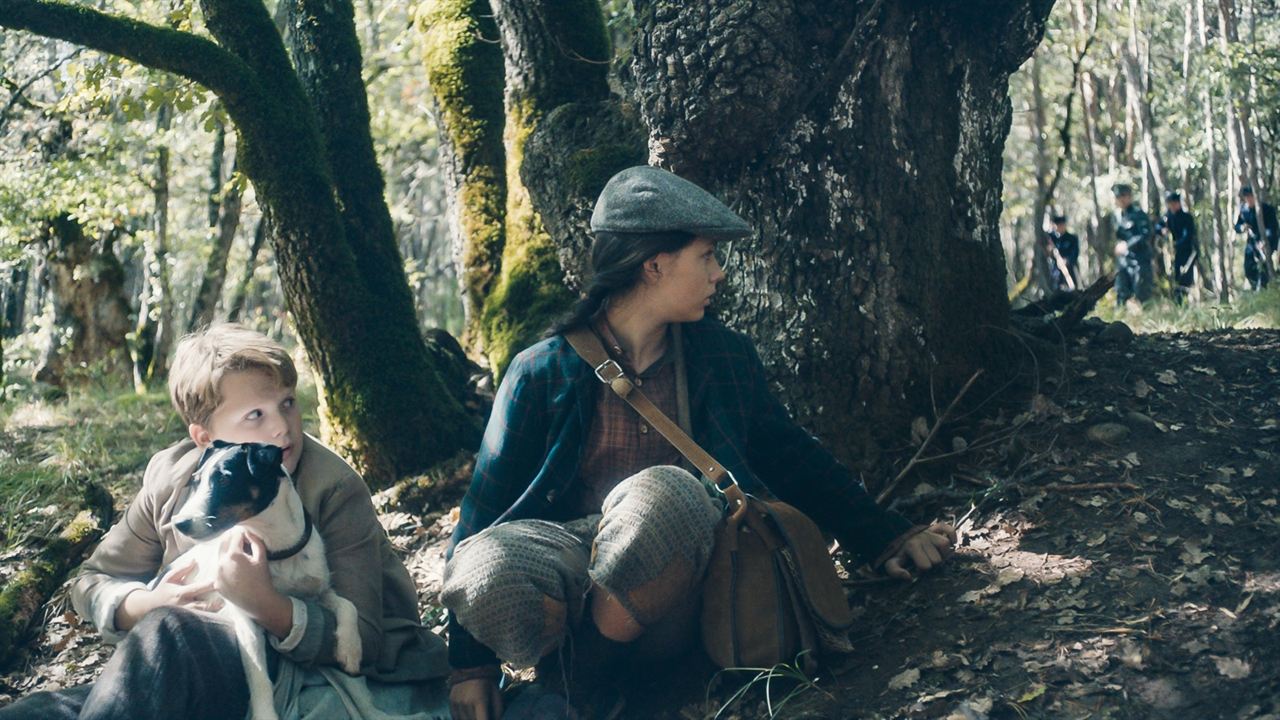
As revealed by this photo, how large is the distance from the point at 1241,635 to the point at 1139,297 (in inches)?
521

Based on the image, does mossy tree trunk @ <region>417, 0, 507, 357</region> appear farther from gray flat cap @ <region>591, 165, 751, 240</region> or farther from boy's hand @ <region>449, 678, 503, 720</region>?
boy's hand @ <region>449, 678, 503, 720</region>

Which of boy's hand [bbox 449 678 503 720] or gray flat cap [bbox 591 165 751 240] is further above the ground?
gray flat cap [bbox 591 165 751 240]

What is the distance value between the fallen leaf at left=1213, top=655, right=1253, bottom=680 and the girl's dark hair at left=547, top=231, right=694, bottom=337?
1923 mm

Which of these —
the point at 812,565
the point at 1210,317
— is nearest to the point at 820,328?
the point at 812,565

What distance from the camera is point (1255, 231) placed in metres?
16.6

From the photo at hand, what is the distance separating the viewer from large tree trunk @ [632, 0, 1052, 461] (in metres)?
4.37

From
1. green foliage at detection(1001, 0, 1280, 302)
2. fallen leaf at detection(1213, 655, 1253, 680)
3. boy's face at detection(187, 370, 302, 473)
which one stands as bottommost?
fallen leaf at detection(1213, 655, 1253, 680)

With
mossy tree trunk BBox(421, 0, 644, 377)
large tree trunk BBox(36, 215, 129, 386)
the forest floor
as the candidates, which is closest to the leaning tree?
the forest floor

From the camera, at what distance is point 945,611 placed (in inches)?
144

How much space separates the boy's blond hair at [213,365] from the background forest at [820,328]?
1.60 m

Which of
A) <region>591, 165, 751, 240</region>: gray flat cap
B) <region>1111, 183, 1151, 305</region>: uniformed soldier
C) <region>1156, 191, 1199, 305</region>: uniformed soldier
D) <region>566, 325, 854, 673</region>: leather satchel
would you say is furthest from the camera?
<region>1156, 191, 1199, 305</region>: uniformed soldier

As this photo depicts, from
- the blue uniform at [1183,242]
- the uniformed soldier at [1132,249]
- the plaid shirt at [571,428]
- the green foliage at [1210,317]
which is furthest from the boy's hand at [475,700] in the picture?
the blue uniform at [1183,242]

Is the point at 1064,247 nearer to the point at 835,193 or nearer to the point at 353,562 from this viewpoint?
the point at 835,193

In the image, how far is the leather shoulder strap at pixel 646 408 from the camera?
3381mm
